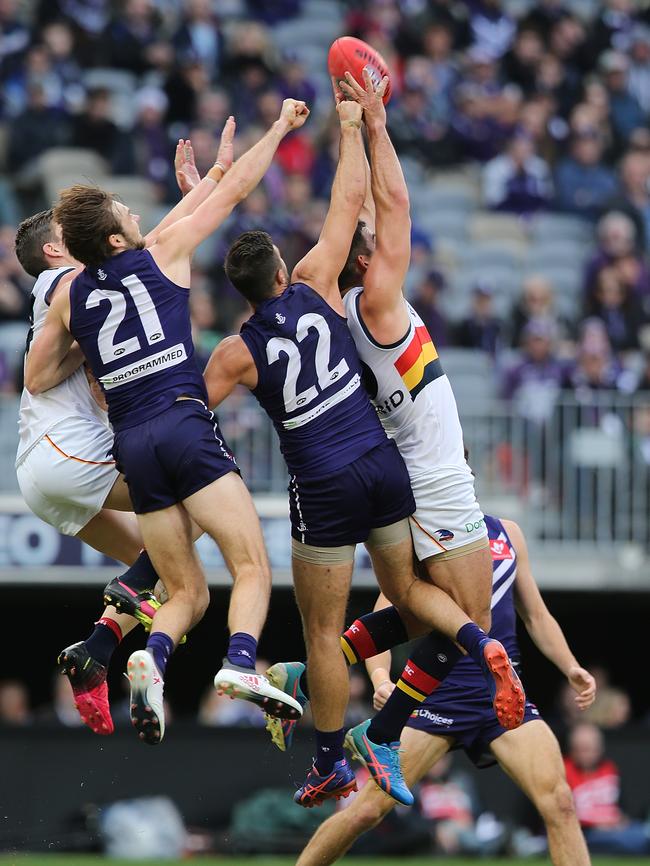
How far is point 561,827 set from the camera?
9.41 m

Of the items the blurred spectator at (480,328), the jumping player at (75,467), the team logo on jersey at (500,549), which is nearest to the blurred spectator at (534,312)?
the blurred spectator at (480,328)

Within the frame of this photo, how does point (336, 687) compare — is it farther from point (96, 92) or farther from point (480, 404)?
point (96, 92)

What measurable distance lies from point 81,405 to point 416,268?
833 centimetres

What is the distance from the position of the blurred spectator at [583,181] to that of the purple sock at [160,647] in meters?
12.1

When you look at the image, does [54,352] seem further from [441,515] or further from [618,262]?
[618,262]

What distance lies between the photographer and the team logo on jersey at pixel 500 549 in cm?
986

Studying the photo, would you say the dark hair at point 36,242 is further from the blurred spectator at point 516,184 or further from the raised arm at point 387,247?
the blurred spectator at point 516,184

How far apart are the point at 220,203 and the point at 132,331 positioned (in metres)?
0.80

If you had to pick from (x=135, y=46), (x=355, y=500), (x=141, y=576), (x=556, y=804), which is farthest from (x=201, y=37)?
(x=556, y=804)

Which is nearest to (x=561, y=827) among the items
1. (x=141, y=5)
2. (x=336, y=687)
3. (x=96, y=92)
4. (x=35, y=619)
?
(x=336, y=687)

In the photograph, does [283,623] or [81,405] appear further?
[283,623]

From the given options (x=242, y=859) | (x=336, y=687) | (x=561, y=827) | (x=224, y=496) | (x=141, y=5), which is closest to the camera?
(x=224, y=496)

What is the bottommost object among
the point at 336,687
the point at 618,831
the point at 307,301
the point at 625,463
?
the point at 618,831

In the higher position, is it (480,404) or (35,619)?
(480,404)
